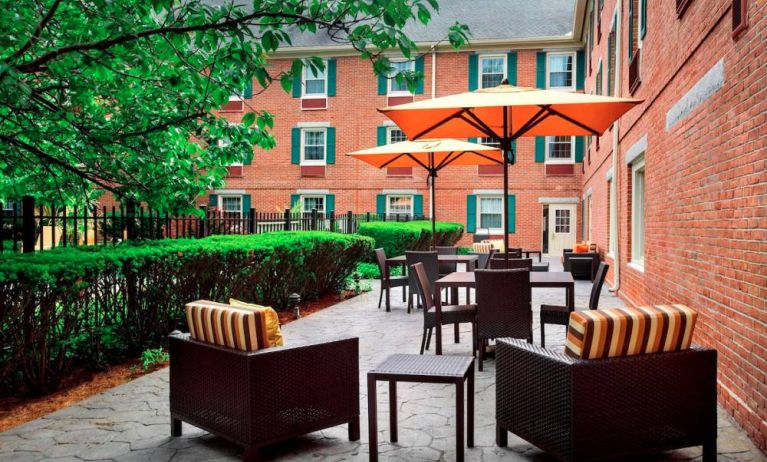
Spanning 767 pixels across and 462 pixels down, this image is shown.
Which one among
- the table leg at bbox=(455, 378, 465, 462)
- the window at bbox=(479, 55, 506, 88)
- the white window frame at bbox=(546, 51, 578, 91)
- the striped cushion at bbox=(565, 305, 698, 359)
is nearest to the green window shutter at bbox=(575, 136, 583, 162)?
the white window frame at bbox=(546, 51, 578, 91)

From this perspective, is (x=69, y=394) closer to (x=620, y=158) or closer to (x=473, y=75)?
(x=620, y=158)

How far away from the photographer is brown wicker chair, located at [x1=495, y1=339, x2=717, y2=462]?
10.9ft

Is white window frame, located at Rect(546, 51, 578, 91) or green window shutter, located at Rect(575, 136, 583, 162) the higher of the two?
white window frame, located at Rect(546, 51, 578, 91)

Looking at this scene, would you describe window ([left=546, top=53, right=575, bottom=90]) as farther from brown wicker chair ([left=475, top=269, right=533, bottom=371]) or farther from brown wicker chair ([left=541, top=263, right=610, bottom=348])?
brown wicker chair ([left=475, top=269, right=533, bottom=371])

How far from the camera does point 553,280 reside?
6.74 m

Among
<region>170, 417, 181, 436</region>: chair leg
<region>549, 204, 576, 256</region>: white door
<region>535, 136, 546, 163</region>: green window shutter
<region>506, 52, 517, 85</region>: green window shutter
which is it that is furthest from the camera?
<region>506, 52, 517, 85</region>: green window shutter

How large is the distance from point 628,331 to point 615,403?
389 millimetres

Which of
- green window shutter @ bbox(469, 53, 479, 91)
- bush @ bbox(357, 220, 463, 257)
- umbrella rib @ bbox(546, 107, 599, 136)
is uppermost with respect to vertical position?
green window shutter @ bbox(469, 53, 479, 91)

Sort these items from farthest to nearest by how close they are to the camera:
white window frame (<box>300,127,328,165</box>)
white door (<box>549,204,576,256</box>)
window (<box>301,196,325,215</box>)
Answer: window (<box>301,196,325,215</box>) → white window frame (<box>300,127,328,165</box>) → white door (<box>549,204,576,256</box>)

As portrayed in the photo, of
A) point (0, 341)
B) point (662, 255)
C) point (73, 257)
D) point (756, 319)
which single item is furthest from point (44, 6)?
point (662, 255)

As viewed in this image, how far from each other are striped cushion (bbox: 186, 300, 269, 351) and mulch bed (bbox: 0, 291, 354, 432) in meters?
1.77

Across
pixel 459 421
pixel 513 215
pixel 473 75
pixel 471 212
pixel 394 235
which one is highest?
pixel 473 75

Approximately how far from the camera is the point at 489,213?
2523 centimetres

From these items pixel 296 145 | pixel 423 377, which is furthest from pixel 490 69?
pixel 423 377
